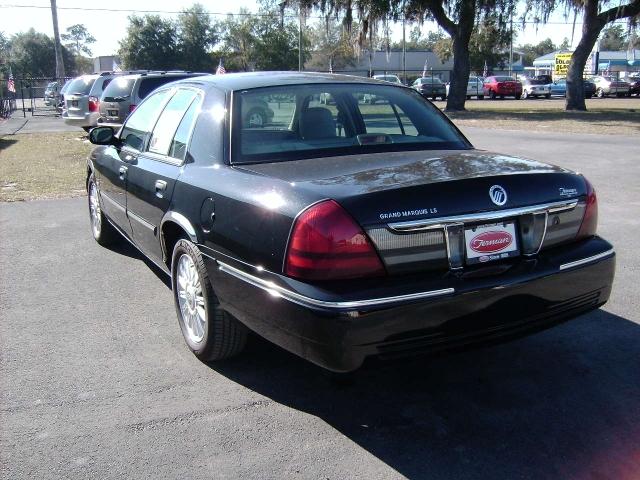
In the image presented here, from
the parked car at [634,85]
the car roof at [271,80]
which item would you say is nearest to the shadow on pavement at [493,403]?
the car roof at [271,80]

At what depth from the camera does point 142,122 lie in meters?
5.17

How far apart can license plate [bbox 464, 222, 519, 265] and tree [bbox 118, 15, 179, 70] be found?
65.3 meters

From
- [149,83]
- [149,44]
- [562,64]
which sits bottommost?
[149,83]

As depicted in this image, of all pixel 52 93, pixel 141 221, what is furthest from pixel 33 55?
pixel 141 221

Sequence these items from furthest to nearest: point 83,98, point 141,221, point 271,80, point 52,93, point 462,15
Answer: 1. point 52,93
2. point 462,15
3. point 83,98
4. point 141,221
5. point 271,80

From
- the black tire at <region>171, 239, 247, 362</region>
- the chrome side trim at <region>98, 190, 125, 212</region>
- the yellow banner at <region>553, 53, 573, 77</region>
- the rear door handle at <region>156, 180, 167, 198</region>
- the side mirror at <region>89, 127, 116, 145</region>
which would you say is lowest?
the black tire at <region>171, 239, 247, 362</region>

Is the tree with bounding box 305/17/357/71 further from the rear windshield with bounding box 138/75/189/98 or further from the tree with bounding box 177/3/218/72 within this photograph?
the rear windshield with bounding box 138/75/189/98

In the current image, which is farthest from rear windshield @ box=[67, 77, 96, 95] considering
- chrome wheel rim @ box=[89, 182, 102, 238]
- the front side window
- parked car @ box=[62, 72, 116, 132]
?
the front side window

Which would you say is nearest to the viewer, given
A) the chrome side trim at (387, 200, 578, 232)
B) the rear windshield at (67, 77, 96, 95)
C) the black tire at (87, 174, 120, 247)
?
the chrome side trim at (387, 200, 578, 232)

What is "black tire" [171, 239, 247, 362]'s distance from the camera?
11.8 feet

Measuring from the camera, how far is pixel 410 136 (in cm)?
425

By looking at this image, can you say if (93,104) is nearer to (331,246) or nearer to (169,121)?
(169,121)

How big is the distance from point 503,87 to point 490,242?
44301 millimetres

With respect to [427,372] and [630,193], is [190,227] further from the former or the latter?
[630,193]
